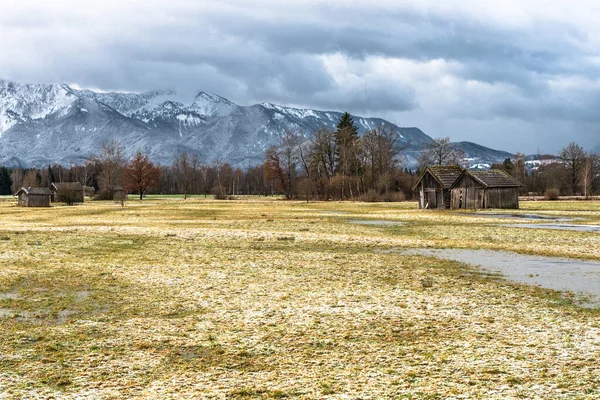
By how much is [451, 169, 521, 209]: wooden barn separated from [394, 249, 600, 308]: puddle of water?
1841 inches

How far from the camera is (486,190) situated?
70938 mm

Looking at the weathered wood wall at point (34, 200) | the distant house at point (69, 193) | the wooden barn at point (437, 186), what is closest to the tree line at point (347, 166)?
the wooden barn at point (437, 186)

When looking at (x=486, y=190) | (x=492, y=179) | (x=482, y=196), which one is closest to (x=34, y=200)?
(x=482, y=196)

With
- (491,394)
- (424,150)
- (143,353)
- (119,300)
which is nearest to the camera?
(491,394)

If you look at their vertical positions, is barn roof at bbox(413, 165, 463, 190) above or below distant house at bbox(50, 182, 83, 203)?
above

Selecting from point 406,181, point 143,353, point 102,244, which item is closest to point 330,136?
point 406,181

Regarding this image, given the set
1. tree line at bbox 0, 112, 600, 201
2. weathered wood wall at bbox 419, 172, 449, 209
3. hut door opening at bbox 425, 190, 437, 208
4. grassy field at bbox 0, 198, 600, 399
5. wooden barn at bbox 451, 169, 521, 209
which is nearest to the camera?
grassy field at bbox 0, 198, 600, 399

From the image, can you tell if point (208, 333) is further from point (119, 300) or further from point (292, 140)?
point (292, 140)

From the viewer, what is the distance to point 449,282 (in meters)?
17.8

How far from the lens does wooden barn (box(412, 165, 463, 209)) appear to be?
76787 millimetres

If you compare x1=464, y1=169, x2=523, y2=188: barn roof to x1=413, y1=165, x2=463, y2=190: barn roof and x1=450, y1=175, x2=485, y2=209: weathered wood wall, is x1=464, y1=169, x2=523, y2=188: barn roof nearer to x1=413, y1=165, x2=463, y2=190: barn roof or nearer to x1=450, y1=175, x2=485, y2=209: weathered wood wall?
x1=450, y1=175, x2=485, y2=209: weathered wood wall

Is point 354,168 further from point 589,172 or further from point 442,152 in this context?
point 589,172

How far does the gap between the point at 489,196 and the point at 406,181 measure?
50.0m

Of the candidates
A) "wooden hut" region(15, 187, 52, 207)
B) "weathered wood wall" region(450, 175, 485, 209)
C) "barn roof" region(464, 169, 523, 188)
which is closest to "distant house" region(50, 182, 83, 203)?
"wooden hut" region(15, 187, 52, 207)
